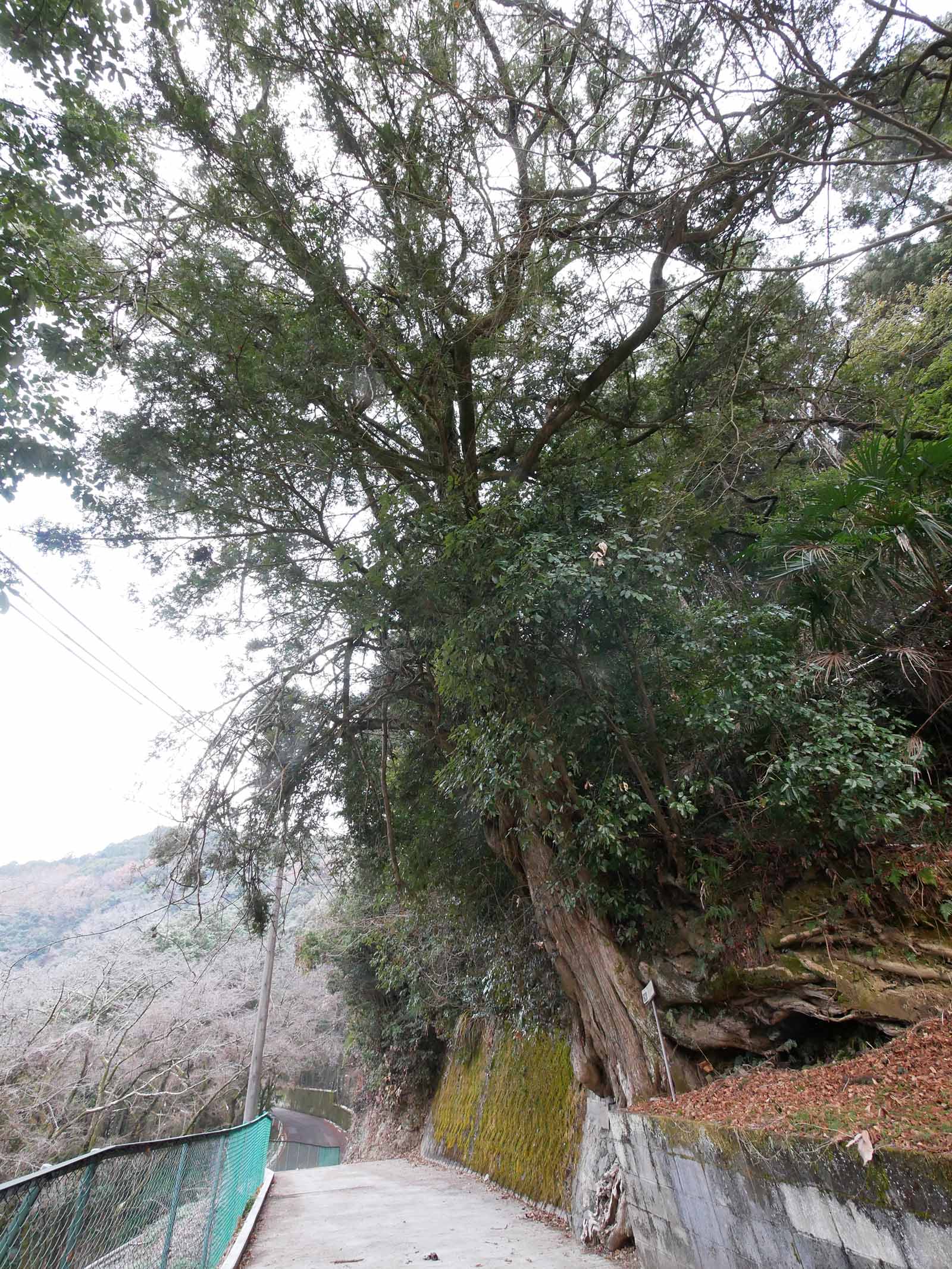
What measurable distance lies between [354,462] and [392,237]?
2.25 metres

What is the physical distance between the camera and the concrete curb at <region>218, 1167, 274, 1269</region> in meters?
5.11

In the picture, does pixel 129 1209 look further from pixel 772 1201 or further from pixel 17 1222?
pixel 772 1201

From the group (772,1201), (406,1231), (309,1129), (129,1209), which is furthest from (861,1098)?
(309,1129)

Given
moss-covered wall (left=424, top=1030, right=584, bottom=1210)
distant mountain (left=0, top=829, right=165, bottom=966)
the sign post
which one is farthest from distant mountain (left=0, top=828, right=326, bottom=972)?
the sign post

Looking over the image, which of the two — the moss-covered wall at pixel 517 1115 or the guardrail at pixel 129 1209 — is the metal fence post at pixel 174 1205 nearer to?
the guardrail at pixel 129 1209

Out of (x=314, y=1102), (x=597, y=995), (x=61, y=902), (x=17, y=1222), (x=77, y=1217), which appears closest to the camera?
(x=17, y=1222)

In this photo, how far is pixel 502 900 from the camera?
773cm

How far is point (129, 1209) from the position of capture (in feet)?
11.2

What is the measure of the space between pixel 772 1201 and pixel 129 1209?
3.29 meters

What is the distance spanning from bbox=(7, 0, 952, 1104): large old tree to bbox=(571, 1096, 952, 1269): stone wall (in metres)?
0.89

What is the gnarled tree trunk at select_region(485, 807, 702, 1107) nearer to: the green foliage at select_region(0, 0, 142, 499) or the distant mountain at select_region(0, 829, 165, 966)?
the green foliage at select_region(0, 0, 142, 499)

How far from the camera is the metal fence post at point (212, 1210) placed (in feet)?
15.3

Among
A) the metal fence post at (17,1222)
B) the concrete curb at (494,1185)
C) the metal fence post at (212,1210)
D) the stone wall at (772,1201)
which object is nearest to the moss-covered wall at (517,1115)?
the concrete curb at (494,1185)

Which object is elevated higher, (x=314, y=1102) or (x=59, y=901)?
(x=59, y=901)
